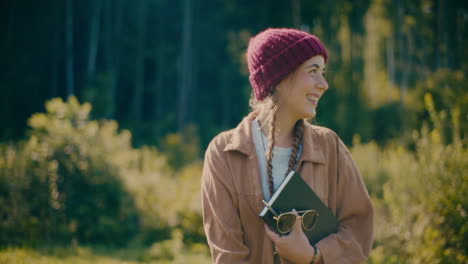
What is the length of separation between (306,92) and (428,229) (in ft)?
9.85

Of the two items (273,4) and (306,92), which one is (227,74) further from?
(306,92)

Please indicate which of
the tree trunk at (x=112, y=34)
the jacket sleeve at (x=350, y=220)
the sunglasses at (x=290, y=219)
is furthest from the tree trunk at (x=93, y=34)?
the sunglasses at (x=290, y=219)

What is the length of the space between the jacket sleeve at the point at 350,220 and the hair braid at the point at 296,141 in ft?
0.74

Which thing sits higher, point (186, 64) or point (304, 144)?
point (186, 64)

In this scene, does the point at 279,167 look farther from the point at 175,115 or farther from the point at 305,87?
the point at 175,115

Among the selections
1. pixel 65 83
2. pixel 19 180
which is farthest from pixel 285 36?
pixel 65 83

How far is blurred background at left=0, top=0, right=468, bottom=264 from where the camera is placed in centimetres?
521

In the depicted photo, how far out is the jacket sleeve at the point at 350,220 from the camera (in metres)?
2.13

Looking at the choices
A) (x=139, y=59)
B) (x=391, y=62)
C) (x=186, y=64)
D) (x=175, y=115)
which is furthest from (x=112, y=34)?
(x=391, y=62)

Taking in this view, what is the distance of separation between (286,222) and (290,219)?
1.0 inches

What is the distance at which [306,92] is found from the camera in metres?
2.24

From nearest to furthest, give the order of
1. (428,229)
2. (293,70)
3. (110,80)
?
(293,70)
(428,229)
(110,80)

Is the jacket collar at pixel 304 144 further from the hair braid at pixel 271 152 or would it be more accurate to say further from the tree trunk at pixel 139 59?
the tree trunk at pixel 139 59

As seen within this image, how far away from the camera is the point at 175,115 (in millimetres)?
27703
